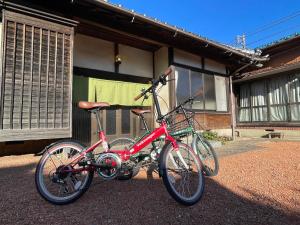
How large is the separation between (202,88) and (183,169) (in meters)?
5.09

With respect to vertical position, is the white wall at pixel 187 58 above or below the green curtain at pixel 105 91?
above

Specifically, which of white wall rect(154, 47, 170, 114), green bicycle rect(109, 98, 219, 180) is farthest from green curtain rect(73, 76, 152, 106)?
green bicycle rect(109, 98, 219, 180)

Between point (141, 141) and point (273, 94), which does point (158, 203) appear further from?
point (273, 94)

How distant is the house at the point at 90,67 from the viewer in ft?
14.3

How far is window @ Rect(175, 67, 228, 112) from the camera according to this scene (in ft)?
25.0

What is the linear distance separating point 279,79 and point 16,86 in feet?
34.9

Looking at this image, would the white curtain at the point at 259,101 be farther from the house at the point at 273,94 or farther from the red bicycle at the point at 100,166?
the red bicycle at the point at 100,166

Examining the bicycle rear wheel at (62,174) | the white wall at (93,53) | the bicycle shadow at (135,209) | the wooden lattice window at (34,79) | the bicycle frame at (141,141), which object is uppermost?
the white wall at (93,53)

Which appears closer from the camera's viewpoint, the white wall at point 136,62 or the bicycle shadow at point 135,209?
the bicycle shadow at point 135,209

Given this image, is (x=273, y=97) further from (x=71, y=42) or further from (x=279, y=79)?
(x=71, y=42)

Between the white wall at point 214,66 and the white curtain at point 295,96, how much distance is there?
3173 millimetres

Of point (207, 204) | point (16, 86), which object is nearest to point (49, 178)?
point (207, 204)

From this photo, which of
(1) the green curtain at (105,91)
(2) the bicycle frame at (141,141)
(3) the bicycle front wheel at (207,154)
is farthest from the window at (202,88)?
(2) the bicycle frame at (141,141)

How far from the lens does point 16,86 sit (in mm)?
4305
